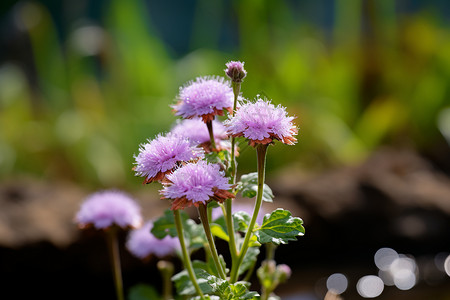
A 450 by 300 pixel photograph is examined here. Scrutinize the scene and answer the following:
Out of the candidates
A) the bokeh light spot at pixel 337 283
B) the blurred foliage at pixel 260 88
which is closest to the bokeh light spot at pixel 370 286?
the bokeh light spot at pixel 337 283

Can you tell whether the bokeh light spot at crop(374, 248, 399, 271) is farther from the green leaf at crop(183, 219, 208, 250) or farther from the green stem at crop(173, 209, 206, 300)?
the green stem at crop(173, 209, 206, 300)

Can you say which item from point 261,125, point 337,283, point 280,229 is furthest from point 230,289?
point 337,283

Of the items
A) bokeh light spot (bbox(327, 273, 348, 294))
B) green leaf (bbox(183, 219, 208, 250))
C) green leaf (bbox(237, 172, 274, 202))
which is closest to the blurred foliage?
bokeh light spot (bbox(327, 273, 348, 294))

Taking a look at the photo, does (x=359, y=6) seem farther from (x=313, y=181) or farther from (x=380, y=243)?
(x=380, y=243)

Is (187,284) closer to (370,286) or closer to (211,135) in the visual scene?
(211,135)

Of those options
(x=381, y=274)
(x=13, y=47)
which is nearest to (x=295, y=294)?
(x=381, y=274)

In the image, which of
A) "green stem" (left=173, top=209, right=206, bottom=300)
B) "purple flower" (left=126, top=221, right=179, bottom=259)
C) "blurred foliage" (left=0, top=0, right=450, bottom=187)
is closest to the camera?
"green stem" (left=173, top=209, right=206, bottom=300)

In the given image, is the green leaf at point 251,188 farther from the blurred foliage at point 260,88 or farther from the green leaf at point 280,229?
the blurred foliage at point 260,88
